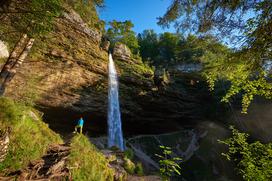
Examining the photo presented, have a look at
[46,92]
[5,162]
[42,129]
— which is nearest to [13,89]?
[46,92]

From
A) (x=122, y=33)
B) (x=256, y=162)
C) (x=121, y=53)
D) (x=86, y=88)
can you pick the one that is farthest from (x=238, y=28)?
(x=122, y=33)

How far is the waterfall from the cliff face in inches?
18.6

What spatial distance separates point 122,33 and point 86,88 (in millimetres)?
12166

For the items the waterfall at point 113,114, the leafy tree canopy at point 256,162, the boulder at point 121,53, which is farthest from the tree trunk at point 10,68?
the boulder at point 121,53

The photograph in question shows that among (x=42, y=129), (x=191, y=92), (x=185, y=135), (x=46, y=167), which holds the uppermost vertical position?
(x=191, y=92)

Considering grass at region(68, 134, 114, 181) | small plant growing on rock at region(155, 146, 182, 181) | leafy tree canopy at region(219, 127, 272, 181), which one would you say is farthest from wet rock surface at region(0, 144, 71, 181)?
leafy tree canopy at region(219, 127, 272, 181)

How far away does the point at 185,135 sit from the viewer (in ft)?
74.5

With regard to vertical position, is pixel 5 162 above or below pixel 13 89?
below

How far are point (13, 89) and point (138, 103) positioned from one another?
9.77 meters

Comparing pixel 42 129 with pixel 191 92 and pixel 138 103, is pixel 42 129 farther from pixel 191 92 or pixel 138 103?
pixel 191 92

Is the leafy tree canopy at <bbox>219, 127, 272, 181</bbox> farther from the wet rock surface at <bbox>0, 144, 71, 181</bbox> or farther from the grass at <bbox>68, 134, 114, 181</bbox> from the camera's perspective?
the wet rock surface at <bbox>0, 144, 71, 181</bbox>

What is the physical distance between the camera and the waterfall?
57.5 feet

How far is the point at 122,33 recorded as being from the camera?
26406 mm

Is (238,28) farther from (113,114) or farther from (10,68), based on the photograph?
(113,114)
